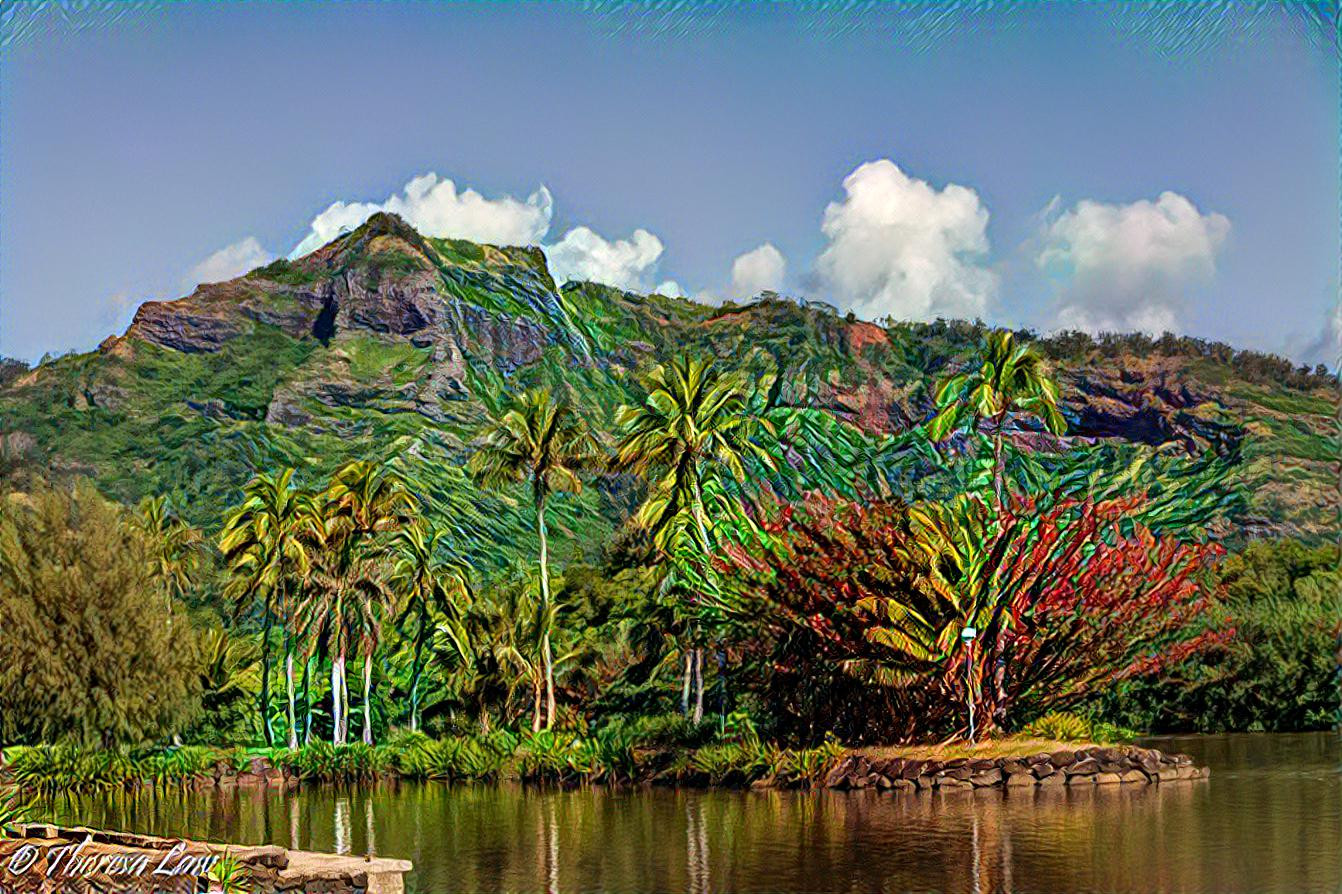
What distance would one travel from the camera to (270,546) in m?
47.3

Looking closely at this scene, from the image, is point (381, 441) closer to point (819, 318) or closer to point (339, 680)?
point (819, 318)

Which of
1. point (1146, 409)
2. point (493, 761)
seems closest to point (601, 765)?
point (493, 761)

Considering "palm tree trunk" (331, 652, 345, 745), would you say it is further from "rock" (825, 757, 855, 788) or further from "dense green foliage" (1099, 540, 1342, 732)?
"dense green foliage" (1099, 540, 1342, 732)

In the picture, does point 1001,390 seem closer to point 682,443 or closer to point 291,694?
point 682,443

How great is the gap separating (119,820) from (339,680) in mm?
16290

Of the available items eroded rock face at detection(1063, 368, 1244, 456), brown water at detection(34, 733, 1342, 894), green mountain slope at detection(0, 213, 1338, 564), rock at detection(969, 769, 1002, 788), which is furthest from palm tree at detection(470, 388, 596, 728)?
eroded rock face at detection(1063, 368, 1244, 456)

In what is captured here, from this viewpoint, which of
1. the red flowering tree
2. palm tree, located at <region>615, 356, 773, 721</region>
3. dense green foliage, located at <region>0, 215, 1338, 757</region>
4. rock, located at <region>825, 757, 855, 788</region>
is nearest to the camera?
rock, located at <region>825, 757, 855, 788</region>

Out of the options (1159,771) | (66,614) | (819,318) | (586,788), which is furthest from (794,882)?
(819,318)

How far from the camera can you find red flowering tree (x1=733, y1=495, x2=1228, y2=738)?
99.6 feet

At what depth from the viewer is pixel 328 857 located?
17984 millimetres

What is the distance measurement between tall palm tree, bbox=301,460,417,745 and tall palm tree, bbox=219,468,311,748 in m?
0.83

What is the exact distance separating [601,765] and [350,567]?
46.1 ft

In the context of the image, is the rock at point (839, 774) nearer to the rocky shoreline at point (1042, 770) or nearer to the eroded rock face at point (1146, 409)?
the rocky shoreline at point (1042, 770)

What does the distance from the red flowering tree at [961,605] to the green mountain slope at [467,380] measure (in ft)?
174
